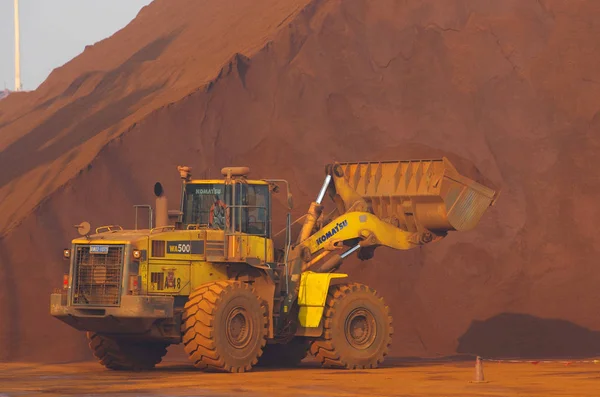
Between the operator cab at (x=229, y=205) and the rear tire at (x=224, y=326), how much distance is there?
1.29m

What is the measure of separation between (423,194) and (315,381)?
17.7ft

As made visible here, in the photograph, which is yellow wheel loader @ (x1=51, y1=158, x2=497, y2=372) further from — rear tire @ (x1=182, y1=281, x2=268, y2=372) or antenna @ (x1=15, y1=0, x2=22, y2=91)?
antenna @ (x1=15, y1=0, x2=22, y2=91)

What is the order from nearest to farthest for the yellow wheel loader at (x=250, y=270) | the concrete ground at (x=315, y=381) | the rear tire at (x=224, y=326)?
the concrete ground at (x=315, y=381) < the rear tire at (x=224, y=326) < the yellow wheel loader at (x=250, y=270)

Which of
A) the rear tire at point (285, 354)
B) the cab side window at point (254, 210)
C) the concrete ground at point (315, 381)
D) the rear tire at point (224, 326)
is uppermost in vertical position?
the cab side window at point (254, 210)

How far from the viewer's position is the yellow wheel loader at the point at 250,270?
19.5m

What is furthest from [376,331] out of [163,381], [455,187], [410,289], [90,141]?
[90,141]

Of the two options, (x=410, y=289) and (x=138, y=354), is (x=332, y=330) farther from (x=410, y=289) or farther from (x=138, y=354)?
(x=410, y=289)

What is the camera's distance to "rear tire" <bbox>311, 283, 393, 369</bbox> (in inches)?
843

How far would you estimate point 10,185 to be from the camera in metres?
32.1

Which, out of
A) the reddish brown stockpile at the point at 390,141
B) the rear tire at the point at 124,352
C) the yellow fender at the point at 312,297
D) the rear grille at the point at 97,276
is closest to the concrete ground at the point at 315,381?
the rear tire at the point at 124,352

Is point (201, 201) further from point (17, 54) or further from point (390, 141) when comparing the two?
point (17, 54)

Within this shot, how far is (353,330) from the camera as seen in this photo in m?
21.8

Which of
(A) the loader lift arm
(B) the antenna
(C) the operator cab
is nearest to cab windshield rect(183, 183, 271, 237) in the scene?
(C) the operator cab

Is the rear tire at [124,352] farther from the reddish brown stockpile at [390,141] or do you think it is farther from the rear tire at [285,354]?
the reddish brown stockpile at [390,141]
